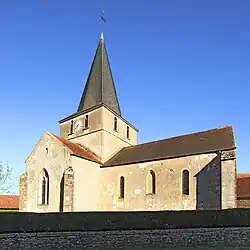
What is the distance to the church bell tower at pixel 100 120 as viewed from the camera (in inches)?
1159

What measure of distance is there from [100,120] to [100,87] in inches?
164

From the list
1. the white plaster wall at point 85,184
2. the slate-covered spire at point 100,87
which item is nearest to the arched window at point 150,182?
the white plaster wall at point 85,184

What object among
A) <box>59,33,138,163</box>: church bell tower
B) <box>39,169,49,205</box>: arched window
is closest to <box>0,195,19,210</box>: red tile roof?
<box>39,169,49,205</box>: arched window

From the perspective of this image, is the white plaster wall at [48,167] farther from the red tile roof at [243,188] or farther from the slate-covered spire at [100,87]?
the red tile roof at [243,188]

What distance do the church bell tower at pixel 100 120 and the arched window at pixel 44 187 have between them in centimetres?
475

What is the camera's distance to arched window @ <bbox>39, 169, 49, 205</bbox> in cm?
2653

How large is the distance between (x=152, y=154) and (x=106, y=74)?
1168cm

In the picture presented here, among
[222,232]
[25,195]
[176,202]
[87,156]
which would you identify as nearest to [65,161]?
[87,156]

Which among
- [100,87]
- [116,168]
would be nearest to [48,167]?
[116,168]

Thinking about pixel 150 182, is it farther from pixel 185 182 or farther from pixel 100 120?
pixel 100 120

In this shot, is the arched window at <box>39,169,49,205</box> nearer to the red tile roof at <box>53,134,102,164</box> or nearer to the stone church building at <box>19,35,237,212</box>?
the stone church building at <box>19,35,237,212</box>

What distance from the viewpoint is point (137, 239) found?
47.1 feet

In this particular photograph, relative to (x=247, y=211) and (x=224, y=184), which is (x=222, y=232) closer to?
(x=247, y=211)

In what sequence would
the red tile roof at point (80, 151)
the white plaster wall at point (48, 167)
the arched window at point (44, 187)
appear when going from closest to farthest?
1. the white plaster wall at point (48, 167)
2. the red tile roof at point (80, 151)
3. the arched window at point (44, 187)
